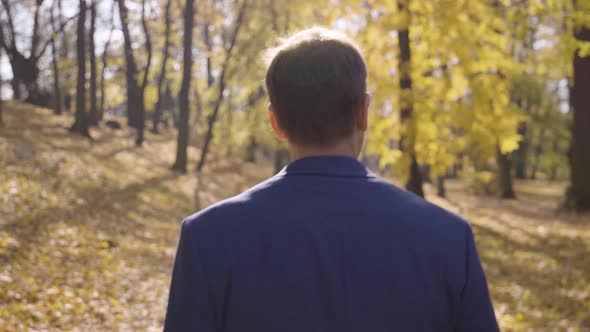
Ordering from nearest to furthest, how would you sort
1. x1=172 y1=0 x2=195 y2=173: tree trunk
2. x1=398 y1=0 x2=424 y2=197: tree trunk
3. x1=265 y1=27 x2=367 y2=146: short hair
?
1. x1=265 y1=27 x2=367 y2=146: short hair
2. x1=398 y1=0 x2=424 y2=197: tree trunk
3. x1=172 y1=0 x2=195 y2=173: tree trunk

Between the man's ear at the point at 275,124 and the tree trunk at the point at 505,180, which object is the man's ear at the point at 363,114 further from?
the tree trunk at the point at 505,180

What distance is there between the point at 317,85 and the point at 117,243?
914 centimetres

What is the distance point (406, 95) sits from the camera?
37.5ft

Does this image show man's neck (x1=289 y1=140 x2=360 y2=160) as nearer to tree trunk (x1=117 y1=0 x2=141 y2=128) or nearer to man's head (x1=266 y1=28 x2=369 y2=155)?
man's head (x1=266 y1=28 x2=369 y2=155)

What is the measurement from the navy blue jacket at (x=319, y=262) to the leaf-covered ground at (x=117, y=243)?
5033 mm

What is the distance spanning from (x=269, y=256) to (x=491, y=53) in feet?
37.2

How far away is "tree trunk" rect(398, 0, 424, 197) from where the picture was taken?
11.4 meters

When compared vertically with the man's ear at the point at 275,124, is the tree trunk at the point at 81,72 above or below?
above

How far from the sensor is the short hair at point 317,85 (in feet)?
5.23

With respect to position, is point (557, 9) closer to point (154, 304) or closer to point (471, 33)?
point (471, 33)

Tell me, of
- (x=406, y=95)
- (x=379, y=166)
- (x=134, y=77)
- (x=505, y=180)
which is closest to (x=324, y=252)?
(x=406, y=95)

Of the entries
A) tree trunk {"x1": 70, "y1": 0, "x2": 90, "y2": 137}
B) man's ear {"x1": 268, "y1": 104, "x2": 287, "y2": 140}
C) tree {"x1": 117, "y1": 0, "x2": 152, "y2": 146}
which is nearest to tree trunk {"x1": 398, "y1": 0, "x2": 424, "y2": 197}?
man's ear {"x1": 268, "y1": 104, "x2": 287, "y2": 140}

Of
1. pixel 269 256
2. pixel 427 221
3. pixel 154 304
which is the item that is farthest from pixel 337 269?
pixel 154 304

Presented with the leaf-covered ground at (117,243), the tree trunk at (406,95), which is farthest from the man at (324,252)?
the tree trunk at (406,95)
